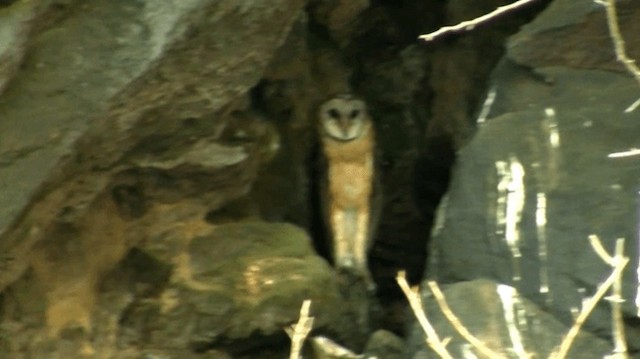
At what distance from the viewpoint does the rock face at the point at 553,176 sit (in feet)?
9.87

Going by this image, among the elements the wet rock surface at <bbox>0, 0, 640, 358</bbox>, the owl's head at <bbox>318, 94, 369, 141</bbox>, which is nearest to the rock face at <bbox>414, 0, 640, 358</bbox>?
the wet rock surface at <bbox>0, 0, 640, 358</bbox>

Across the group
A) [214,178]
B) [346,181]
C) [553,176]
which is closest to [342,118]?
[346,181]

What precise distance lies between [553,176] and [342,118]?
1246mm

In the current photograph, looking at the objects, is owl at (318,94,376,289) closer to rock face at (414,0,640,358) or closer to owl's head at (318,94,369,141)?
owl's head at (318,94,369,141)

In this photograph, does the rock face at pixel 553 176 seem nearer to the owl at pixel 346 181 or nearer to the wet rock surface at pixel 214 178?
the wet rock surface at pixel 214 178

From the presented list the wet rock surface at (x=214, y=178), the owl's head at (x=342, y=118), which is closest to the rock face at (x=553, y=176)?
the wet rock surface at (x=214, y=178)

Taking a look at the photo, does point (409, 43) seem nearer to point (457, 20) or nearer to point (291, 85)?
point (457, 20)

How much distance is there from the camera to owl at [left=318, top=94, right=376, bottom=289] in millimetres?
4301

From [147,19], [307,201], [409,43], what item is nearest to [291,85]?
[307,201]

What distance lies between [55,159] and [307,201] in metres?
1.85

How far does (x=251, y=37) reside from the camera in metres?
2.85

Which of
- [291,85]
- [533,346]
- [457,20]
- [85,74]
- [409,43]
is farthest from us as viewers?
[409,43]

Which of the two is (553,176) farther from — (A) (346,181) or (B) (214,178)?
(A) (346,181)

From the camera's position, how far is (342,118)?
167 inches
